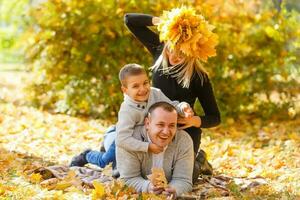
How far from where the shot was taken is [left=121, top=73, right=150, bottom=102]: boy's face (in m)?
4.34

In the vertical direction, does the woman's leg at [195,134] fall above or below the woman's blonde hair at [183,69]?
below

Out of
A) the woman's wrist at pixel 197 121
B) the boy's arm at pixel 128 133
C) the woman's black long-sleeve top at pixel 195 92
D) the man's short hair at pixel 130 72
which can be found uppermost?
the man's short hair at pixel 130 72

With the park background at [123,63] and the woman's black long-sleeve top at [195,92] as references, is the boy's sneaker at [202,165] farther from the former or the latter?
the park background at [123,63]

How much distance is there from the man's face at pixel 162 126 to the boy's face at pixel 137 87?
183mm

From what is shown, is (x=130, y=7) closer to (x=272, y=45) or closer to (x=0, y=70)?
(x=272, y=45)

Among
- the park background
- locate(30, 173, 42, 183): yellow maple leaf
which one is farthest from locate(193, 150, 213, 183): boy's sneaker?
the park background

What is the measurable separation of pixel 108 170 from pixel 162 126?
0.78 m

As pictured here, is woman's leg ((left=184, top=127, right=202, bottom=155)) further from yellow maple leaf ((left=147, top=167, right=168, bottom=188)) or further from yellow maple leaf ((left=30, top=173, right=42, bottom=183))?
yellow maple leaf ((left=30, top=173, right=42, bottom=183))

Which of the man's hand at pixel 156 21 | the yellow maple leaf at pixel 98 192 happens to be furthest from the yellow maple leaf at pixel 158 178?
the man's hand at pixel 156 21

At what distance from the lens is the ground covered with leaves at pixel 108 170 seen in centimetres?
437

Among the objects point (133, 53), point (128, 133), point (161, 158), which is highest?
point (133, 53)

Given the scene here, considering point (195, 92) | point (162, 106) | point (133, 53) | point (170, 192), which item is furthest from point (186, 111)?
point (133, 53)

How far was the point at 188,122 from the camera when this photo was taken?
4.47 m

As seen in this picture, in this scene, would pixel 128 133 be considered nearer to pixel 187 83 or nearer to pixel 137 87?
pixel 137 87
